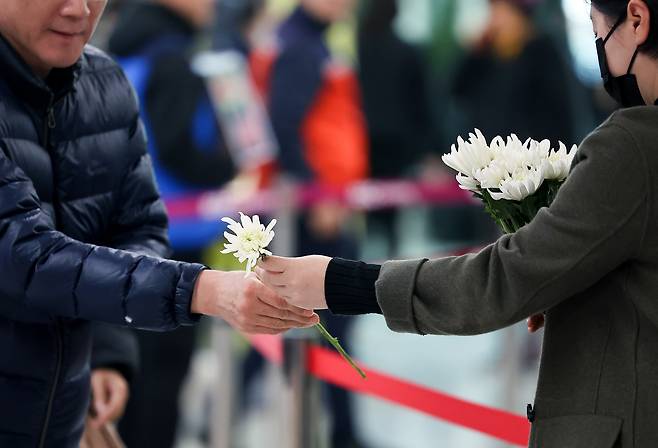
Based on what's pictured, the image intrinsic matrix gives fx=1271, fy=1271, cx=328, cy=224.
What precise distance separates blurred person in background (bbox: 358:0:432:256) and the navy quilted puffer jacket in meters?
4.71

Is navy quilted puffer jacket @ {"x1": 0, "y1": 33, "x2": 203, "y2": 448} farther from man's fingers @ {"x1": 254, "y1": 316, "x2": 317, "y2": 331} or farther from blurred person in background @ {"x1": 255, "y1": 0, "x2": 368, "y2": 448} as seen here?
blurred person in background @ {"x1": 255, "y1": 0, "x2": 368, "y2": 448}

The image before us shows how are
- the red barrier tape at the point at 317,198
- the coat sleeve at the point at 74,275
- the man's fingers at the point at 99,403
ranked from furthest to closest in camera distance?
the red barrier tape at the point at 317,198 < the man's fingers at the point at 99,403 < the coat sleeve at the point at 74,275

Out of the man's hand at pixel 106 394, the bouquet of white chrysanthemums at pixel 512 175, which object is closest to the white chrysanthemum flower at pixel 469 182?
the bouquet of white chrysanthemums at pixel 512 175

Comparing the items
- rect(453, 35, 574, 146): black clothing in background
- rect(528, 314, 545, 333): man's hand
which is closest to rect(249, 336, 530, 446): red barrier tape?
rect(528, 314, 545, 333): man's hand

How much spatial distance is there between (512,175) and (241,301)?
1.78 ft

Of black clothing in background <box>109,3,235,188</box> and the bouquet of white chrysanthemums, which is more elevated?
black clothing in background <box>109,3,235,188</box>

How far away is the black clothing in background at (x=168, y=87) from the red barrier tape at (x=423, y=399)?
1.80m

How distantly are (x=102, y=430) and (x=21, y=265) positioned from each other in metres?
0.80

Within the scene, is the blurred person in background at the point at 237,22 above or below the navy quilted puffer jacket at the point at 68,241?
above

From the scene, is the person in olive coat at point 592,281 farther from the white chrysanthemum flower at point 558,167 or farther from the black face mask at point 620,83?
the white chrysanthemum flower at point 558,167

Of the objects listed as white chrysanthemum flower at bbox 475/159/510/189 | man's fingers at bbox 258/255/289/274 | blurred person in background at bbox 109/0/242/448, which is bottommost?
man's fingers at bbox 258/255/289/274

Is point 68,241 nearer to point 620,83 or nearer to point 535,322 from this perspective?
point 535,322

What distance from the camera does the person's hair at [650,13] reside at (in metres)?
1.94

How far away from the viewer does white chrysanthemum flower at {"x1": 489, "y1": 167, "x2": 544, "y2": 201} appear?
2.04m
